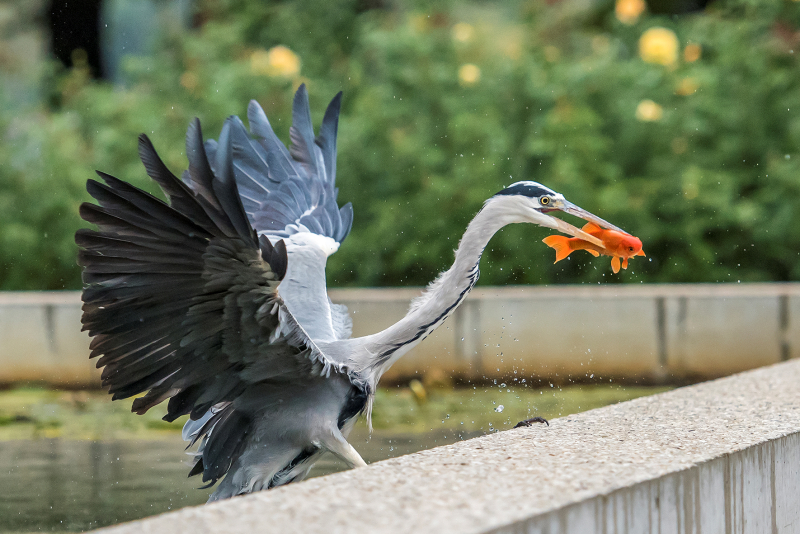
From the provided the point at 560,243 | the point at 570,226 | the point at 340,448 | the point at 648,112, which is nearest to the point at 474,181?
the point at 648,112

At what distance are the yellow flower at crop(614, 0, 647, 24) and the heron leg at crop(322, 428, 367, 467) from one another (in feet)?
16.6

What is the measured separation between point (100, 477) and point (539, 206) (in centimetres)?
219

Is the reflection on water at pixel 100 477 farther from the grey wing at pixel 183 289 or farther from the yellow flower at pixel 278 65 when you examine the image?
the yellow flower at pixel 278 65

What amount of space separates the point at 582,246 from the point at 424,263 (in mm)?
3031

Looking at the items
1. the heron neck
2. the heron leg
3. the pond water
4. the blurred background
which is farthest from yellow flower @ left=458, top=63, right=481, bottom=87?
the heron leg

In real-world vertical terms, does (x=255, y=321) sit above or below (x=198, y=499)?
above

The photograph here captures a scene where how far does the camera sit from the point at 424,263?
Result: 6.12m

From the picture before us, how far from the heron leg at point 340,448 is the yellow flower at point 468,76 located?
3.93 m

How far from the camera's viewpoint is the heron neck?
310 cm

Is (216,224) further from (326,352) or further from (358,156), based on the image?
(358,156)

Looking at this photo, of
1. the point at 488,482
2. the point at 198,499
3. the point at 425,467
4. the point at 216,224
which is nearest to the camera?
the point at 488,482

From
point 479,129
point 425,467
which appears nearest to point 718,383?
point 425,467

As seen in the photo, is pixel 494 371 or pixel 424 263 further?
pixel 424 263

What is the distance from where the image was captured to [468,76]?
6.42 meters
